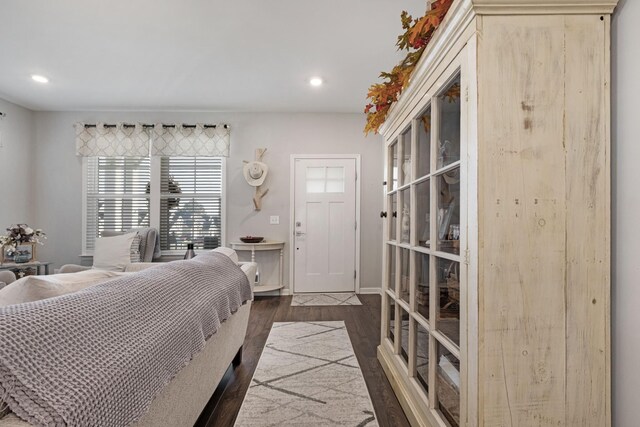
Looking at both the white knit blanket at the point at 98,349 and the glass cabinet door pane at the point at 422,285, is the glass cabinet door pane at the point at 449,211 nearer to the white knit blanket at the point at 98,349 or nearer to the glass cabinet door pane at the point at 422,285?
the glass cabinet door pane at the point at 422,285

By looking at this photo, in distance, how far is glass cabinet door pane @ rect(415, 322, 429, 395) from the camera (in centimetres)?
150

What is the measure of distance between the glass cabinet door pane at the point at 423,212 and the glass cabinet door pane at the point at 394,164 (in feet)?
1.61

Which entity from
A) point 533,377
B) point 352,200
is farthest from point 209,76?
point 533,377

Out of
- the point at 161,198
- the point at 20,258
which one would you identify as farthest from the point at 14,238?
the point at 161,198

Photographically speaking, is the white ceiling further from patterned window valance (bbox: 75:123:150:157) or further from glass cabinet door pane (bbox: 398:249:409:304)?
glass cabinet door pane (bbox: 398:249:409:304)

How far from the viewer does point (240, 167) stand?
4.86m

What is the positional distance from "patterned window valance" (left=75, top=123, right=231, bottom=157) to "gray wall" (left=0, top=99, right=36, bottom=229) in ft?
2.16

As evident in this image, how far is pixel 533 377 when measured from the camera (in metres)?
1.00

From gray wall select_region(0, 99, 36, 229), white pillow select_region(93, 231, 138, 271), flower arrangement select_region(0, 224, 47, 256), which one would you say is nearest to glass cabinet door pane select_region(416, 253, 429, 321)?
white pillow select_region(93, 231, 138, 271)

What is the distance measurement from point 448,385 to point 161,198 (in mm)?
4490

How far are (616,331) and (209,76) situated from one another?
3.81m

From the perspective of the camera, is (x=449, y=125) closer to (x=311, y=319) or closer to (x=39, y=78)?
(x=311, y=319)

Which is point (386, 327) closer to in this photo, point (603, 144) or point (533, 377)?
point (533, 377)

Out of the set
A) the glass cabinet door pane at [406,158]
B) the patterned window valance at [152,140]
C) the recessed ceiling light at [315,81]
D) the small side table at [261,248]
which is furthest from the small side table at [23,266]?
the glass cabinet door pane at [406,158]
